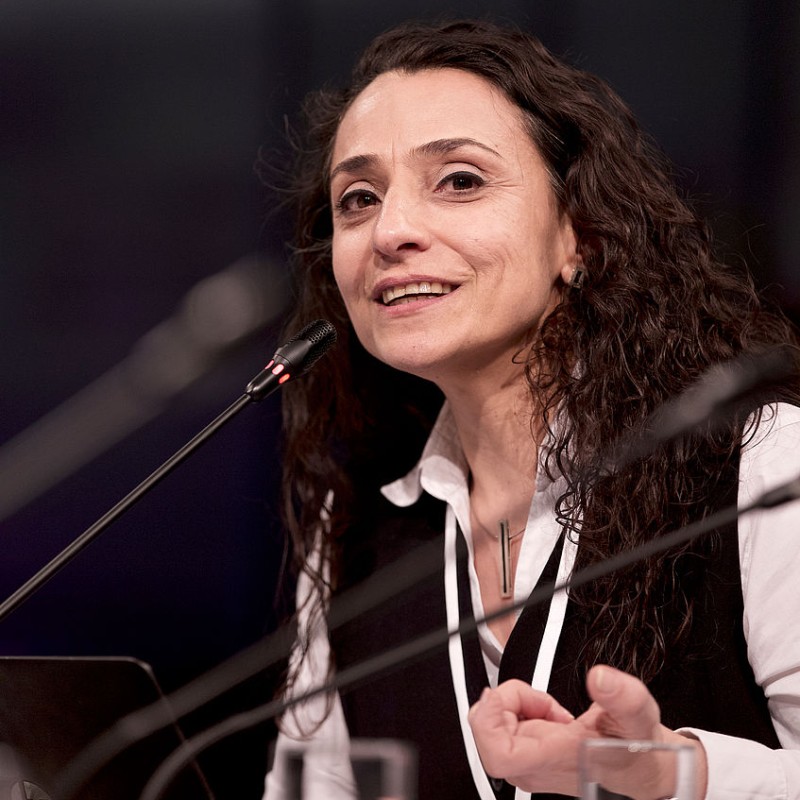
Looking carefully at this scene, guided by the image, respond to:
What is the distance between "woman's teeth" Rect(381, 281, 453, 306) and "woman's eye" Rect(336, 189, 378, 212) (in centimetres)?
16

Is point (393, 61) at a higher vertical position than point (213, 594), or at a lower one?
higher

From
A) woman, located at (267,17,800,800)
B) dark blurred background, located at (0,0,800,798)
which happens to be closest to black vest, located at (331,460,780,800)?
woman, located at (267,17,800,800)

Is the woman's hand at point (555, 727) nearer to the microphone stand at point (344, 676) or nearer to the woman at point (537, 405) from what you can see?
the microphone stand at point (344, 676)

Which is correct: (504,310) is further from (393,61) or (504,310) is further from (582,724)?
(582,724)

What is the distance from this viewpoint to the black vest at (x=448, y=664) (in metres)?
1.35

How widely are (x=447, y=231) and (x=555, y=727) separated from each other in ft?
2.51

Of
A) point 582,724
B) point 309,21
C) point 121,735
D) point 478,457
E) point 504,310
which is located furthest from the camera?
point 309,21

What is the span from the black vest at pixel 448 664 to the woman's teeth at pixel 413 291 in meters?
0.38

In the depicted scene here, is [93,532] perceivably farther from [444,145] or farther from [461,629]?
[444,145]

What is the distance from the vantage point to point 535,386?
1.54 m

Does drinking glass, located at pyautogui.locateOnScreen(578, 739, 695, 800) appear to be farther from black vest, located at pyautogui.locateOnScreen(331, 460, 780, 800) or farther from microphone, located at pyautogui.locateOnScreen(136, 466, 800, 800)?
black vest, located at pyautogui.locateOnScreen(331, 460, 780, 800)

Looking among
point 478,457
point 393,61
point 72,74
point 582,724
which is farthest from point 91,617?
point 582,724

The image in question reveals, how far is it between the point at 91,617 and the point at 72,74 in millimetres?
1047

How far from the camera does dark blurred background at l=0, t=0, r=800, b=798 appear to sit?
208 cm
